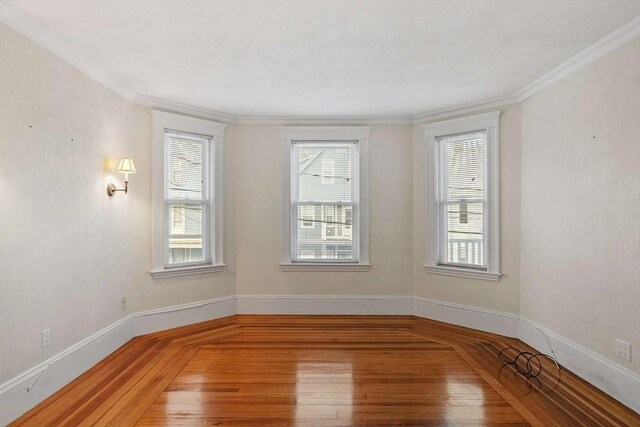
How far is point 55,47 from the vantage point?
9.67 ft

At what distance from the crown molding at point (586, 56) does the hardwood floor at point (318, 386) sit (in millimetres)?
2593

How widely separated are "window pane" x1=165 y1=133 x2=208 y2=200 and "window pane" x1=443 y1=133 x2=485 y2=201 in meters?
3.09

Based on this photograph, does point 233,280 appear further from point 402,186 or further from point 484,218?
point 484,218

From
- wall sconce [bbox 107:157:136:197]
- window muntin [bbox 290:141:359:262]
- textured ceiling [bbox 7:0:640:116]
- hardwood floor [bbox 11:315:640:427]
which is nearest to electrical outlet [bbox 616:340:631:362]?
hardwood floor [bbox 11:315:640:427]

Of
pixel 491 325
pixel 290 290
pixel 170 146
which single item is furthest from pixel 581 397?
pixel 170 146

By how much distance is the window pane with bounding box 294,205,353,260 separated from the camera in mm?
5188

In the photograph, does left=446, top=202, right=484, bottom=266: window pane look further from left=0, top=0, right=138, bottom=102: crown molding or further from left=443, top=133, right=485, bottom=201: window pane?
left=0, top=0, right=138, bottom=102: crown molding

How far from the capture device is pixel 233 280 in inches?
203

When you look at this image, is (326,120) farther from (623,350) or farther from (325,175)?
(623,350)

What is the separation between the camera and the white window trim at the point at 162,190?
4.45 metres

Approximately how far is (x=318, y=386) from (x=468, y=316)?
2369 millimetres

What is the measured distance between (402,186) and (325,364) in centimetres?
258

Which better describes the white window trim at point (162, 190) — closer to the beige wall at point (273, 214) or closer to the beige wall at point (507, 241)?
the beige wall at point (273, 214)

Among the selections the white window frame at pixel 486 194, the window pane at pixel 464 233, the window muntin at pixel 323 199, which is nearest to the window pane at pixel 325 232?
the window muntin at pixel 323 199
